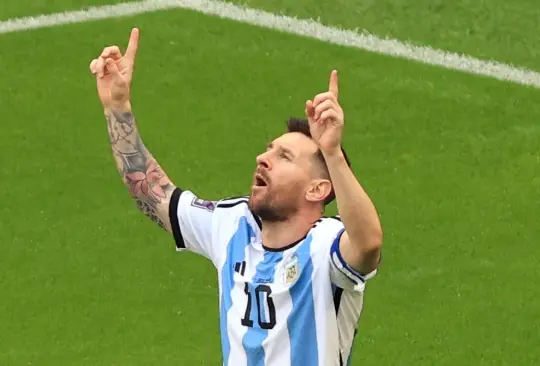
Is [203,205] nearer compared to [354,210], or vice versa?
[354,210]

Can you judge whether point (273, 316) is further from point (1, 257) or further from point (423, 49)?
point (423, 49)

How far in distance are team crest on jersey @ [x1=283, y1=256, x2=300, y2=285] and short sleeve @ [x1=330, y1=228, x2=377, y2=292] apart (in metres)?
0.12

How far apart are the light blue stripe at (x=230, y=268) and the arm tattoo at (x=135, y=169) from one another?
40cm

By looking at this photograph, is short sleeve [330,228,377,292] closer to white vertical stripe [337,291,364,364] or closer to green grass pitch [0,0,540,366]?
white vertical stripe [337,291,364,364]

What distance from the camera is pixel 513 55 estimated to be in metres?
9.02

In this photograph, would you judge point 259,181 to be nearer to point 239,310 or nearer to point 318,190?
point 318,190

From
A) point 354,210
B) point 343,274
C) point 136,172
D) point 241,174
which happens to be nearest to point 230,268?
point 343,274

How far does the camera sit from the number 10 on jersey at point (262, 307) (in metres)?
4.13

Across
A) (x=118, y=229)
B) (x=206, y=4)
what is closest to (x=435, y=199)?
(x=118, y=229)

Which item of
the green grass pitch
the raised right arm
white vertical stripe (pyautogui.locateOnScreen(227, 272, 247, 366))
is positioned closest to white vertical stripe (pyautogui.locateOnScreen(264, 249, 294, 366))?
white vertical stripe (pyautogui.locateOnScreen(227, 272, 247, 366))

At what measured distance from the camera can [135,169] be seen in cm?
466

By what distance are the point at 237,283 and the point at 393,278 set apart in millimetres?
2699

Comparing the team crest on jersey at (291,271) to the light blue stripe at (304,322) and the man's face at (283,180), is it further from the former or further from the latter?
the man's face at (283,180)

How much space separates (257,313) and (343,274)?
34 cm
